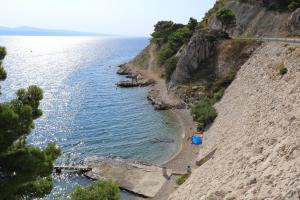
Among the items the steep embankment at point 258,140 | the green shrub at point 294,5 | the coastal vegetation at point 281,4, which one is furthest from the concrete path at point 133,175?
the coastal vegetation at point 281,4

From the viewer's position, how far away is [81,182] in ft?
163

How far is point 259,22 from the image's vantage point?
4050 inches

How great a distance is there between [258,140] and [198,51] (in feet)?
186

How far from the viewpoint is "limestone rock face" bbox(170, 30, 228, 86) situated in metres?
91.1

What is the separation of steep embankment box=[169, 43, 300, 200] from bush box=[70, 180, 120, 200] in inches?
330

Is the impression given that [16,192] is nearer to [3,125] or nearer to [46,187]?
[46,187]

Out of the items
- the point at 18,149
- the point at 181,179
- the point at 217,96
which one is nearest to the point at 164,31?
the point at 217,96

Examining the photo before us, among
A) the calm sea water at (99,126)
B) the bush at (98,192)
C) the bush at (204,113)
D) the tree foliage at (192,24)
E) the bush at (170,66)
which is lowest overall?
the calm sea water at (99,126)

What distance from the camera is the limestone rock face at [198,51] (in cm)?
9112

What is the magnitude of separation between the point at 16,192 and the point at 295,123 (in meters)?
26.6

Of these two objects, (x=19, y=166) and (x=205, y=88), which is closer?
(x=19, y=166)

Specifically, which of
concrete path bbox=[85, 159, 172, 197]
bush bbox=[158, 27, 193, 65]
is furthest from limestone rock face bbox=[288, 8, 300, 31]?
concrete path bbox=[85, 159, 172, 197]

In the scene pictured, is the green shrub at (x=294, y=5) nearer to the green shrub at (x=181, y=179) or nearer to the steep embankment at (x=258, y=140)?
the steep embankment at (x=258, y=140)

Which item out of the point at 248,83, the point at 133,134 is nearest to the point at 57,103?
the point at 133,134
